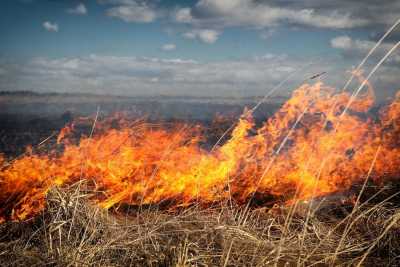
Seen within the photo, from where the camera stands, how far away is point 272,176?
8.08 meters

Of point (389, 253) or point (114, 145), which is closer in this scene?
point (389, 253)

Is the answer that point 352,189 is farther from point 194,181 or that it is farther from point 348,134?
point 194,181

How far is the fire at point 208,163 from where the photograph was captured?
273 inches

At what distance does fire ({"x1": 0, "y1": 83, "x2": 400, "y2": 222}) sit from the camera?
6941mm

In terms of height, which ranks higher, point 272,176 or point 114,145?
point 114,145

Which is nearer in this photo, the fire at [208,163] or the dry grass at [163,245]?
the dry grass at [163,245]

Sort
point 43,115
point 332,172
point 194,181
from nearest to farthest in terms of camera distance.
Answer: point 194,181, point 332,172, point 43,115

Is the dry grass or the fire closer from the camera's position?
the dry grass

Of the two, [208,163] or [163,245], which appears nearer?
[163,245]

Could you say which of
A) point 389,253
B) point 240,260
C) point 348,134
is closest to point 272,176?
point 348,134

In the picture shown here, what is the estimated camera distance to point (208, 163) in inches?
297

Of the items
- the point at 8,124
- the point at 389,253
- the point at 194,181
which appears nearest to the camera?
the point at 389,253

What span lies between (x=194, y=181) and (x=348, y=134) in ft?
13.2

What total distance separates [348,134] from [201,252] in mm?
6719
